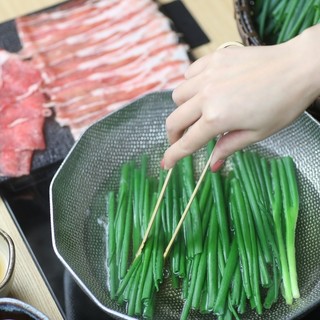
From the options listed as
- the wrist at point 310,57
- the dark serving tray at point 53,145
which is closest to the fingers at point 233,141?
the wrist at point 310,57

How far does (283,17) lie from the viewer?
1437 millimetres

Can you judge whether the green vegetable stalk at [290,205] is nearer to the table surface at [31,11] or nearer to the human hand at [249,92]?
the human hand at [249,92]

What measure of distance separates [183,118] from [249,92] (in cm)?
12

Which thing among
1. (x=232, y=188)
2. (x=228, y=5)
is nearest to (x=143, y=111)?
(x=232, y=188)

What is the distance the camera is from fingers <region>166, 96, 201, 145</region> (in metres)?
0.93

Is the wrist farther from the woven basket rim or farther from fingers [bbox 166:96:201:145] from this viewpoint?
the woven basket rim

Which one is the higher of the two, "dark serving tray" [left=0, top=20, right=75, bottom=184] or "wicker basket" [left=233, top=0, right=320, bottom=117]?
"wicker basket" [left=233, top=0, right=320, bottom=117]

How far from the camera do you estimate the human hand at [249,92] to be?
890 mm

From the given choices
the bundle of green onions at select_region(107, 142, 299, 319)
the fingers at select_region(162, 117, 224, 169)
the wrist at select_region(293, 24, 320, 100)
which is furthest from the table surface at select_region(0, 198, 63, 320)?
the wrist at select_region(293, 24, 320, 100)

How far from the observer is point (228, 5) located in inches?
68.9

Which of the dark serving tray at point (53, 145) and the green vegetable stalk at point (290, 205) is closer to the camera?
the green vegetable stalk at point (290, 205)

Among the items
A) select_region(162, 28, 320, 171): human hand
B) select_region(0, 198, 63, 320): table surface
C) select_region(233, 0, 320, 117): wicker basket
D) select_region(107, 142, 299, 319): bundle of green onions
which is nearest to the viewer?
select_region(162, 28, 320, 171): human hand

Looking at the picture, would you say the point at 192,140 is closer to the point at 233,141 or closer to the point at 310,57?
the point at 233,141

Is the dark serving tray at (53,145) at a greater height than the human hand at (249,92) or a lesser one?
lesser
